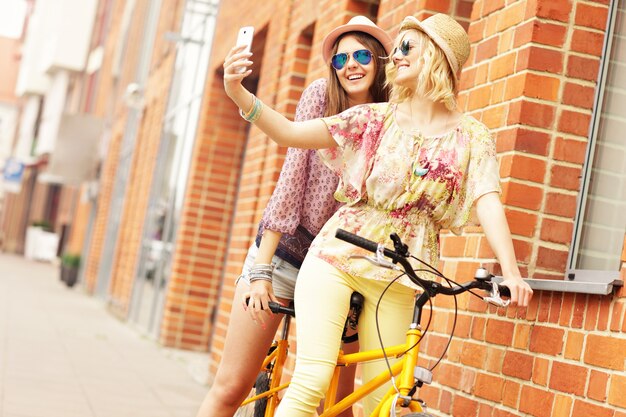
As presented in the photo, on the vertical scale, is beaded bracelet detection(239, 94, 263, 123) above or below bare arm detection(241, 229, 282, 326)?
above

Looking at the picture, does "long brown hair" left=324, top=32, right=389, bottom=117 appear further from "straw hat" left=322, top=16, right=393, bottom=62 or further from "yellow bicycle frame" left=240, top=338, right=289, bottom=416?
"yellow bicycle frame" left=240, top=338, right=289, bottom=416

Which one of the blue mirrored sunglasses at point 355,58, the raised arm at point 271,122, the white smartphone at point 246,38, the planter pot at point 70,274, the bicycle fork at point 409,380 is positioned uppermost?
the blue mirrored sunglasses at point 355,58

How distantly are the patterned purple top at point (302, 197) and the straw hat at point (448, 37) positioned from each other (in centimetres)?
61

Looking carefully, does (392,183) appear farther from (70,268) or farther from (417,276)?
(70,268)

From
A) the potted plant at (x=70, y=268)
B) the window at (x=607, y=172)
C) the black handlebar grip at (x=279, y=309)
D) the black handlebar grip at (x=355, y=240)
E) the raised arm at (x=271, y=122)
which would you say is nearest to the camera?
the black handlebar grip at (x=355, y=240)

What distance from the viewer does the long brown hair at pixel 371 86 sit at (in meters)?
3.97

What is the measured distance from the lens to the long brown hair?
3.97 meters

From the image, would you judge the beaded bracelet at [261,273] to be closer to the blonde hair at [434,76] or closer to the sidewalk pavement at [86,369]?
the blonde hair at [434,76]

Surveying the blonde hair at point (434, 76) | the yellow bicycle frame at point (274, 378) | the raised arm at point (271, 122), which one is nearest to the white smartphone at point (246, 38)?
the raised arm at point (271, 122)

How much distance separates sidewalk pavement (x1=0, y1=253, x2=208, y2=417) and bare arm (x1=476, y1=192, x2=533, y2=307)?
146 inches

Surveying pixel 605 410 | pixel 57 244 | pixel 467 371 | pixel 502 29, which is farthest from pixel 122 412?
pixel 57 244

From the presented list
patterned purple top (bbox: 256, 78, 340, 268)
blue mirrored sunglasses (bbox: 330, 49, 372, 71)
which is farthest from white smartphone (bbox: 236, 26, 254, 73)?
blue mirrored sunglasses (bbox: 330, 49, 372, 71)

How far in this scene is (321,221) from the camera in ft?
13.3

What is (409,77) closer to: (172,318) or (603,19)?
(603,19)
